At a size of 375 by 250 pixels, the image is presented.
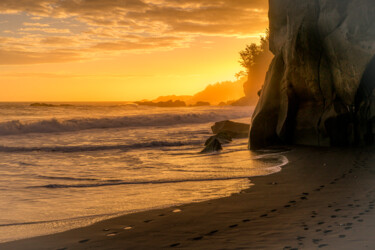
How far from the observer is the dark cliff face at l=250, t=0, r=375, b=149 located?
11.7 metres

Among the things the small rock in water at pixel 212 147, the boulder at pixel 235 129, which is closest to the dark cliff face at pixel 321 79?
the small rock in water at pixel 212 147

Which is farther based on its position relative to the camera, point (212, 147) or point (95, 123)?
point (95, 123)

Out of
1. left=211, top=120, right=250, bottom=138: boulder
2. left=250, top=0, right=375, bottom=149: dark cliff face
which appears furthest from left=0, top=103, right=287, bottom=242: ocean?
left=211, top=120, right=250, bottom=138: boulder

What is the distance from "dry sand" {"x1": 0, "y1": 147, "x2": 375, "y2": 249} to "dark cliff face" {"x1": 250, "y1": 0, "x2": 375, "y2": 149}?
5203 mm

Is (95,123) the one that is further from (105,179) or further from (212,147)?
(105,179)

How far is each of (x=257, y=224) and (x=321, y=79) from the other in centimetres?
903

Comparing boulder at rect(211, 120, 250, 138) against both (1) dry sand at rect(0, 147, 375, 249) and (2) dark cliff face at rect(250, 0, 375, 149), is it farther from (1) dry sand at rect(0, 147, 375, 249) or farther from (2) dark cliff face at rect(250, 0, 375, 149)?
(1) dry sand at rect(0, 147, 375, 249)

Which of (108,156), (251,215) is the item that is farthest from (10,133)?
(251,215)

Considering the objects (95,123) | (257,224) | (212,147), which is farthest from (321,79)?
(95,123)

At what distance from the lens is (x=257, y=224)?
515 cm

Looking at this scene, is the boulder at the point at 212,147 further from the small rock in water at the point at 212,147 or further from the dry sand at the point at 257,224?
the dry sand at the point at 257,224

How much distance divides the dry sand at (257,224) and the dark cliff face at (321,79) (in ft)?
17.1

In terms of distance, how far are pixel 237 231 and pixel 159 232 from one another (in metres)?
A: 0.99

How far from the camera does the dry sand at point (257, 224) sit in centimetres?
440
